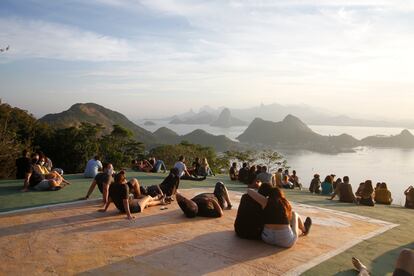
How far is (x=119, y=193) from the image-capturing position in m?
7.64

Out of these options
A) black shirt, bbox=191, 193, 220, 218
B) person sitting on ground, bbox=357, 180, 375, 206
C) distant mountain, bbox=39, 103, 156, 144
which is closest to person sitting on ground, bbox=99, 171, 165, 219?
black shirt, bbox=191, 193, 220, 218

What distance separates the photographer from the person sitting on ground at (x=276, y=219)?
19.0 ft

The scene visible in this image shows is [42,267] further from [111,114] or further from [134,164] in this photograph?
[111,114]

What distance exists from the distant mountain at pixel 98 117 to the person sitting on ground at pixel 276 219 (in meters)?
102

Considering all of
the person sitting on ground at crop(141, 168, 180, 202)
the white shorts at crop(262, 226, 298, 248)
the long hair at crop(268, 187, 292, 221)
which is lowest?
the white shorts at crop(262, 226, 298, 248)

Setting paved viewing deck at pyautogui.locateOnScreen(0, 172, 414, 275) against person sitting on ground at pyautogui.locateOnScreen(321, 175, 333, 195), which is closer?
paved viewing deck at pyautogui.locateOnScreen(0, 172, 414, 275)

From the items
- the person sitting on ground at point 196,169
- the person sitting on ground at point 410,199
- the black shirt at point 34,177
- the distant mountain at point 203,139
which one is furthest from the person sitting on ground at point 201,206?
the distant mountain at point 203,139

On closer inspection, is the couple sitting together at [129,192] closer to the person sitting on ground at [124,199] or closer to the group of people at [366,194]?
the person sitting on ground at [124,199]

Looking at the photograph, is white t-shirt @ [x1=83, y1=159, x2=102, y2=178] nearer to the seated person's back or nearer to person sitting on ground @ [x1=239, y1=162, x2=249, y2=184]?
person sitting on ground @ [x1=239, y1=162, x2=249, y2=184]

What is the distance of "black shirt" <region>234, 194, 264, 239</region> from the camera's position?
611 centimetres

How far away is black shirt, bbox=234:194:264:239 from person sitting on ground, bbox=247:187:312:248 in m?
0.11

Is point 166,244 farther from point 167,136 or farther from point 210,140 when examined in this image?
point 167,136

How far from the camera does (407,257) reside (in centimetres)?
411

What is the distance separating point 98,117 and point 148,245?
13135cm
